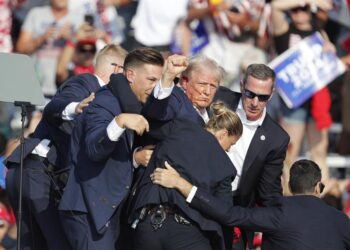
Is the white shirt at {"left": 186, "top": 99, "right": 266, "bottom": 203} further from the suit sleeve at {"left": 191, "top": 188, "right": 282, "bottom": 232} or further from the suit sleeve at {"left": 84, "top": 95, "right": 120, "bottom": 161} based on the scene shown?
the suit sleeve at {"left": 84, "top": 95, "right": 120, "bottom": 161}

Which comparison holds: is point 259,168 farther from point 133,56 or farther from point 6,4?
point 6,4

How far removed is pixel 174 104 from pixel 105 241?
97cm

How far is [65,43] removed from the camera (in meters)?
11.0

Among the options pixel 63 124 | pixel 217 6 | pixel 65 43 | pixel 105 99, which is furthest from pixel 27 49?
pixel 105 99

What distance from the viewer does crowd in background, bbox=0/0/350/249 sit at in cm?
1093

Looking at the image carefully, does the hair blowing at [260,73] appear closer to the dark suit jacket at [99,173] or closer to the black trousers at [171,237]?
the dark suit jacket at [99,173]

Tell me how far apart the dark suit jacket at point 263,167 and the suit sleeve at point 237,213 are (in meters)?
0.52

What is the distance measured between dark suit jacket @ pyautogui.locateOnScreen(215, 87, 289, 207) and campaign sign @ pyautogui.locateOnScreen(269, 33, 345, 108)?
2.86m

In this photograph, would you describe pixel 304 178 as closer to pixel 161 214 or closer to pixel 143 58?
pixel 161 214

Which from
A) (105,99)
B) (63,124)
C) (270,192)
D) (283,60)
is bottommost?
(283,60)

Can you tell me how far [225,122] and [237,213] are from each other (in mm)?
574

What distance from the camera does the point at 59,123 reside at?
7965mm

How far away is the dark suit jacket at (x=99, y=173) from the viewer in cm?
725

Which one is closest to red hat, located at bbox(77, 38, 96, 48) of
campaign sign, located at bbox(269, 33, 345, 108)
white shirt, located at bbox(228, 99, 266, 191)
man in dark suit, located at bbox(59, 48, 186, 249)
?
campaign sign, located at bbox(269, 33, 345, 108)
